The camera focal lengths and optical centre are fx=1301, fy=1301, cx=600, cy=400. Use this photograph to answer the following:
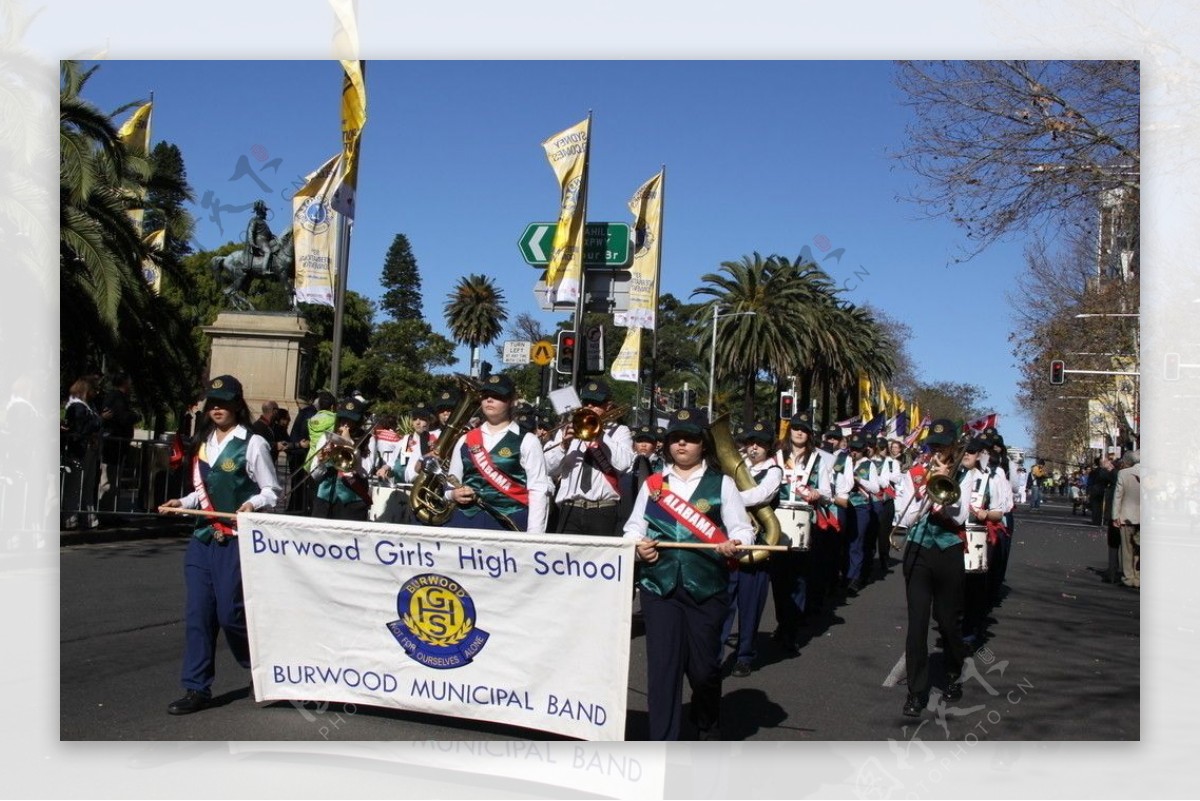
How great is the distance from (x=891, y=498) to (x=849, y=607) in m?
3.31

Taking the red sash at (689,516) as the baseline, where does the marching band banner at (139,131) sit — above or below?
above

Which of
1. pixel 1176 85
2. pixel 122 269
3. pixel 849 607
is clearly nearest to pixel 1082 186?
pixel 1176 85

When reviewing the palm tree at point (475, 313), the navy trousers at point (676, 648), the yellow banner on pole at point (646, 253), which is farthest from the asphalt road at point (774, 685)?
the palm tree at point (475, 313)

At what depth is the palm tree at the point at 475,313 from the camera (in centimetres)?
8588

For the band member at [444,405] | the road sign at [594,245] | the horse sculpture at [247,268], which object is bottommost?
the band member at [444,405]

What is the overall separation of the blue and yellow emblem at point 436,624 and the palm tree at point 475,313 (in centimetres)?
7794

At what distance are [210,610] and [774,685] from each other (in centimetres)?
397

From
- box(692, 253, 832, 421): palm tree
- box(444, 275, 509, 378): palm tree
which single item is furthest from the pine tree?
box(692, 253, 832, 421): palm tree

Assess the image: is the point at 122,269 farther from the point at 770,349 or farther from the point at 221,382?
the point at 770,349

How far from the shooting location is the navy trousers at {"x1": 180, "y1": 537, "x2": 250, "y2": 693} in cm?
742

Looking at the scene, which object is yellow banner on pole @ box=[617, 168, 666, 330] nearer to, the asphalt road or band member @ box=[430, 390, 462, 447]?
the asphalt road

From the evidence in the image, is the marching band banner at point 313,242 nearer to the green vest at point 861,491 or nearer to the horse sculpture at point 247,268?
the green vest at point 861,491

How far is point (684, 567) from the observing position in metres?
6.47

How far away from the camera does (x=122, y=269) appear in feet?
52.5
